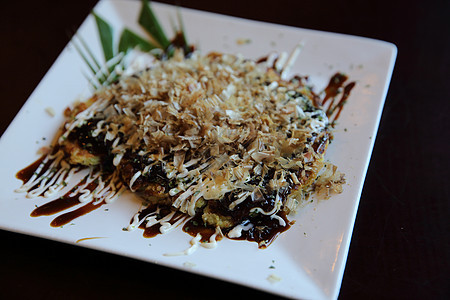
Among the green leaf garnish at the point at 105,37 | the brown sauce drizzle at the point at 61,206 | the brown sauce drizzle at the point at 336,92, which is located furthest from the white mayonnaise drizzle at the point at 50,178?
the brown sauce drizzle at the point at 336,92

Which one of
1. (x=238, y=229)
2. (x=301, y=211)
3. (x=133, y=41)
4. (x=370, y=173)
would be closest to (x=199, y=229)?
(x=238, y=229)

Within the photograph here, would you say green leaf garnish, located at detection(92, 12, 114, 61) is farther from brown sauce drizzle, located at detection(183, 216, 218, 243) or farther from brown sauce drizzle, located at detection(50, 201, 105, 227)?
brown sauce drizzle, located at detection(183, 216, 218, 243)

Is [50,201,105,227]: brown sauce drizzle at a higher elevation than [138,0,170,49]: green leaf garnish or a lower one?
lower

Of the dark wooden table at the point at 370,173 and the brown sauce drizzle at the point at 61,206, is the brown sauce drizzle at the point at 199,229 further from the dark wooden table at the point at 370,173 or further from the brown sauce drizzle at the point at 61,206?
the brown sauce drizzle at the point at 61,206

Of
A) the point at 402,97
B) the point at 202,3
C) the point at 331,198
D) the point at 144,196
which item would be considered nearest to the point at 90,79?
the point at 144,196

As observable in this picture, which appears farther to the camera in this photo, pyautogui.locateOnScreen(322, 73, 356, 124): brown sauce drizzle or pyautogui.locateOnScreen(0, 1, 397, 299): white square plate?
pyautogui.locateOnScreen(322, 73, 356, 124): brown sauce drizzle

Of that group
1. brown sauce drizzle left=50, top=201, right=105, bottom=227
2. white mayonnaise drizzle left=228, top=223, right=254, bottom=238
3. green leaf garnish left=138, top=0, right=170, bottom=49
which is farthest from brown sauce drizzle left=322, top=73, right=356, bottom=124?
brown sauce drizzle left=50, top=201, right=105, bottom=227
